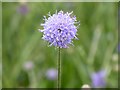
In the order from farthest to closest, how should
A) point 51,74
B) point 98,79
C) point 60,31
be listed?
point 51,74 < point 98,79 < point 60,31

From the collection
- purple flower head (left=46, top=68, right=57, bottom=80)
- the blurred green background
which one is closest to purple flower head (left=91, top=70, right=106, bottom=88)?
the blurred green background

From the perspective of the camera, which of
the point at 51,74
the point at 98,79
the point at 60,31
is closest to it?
the point at 60,31

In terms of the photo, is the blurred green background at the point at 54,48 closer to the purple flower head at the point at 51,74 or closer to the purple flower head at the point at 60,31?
the purple flower head at the point at 51,74

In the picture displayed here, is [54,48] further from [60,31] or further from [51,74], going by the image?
[60,31]

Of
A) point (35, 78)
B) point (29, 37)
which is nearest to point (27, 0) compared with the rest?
point (29, 37)

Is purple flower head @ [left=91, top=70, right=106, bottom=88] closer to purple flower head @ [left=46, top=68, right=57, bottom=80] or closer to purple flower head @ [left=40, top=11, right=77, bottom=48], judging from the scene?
purple flower head @ [left=46, top=68, right=57, bottom=80]

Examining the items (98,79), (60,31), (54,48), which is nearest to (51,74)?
(54,48)
